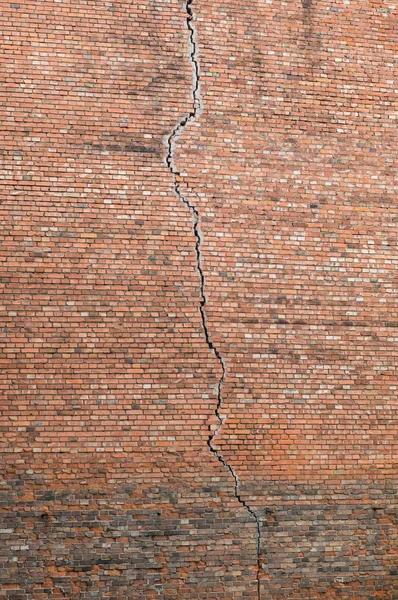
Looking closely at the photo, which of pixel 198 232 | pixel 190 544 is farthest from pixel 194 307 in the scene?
pixel 190 544

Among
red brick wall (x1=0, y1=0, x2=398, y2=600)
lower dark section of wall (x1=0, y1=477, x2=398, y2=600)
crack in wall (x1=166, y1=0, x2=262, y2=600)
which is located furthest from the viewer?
crack in wall (x1=166, y1=0, x2=262, y2=600)

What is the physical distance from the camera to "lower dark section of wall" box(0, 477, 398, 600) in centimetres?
837

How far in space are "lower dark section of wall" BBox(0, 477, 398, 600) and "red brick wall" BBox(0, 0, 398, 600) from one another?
0.02 metres

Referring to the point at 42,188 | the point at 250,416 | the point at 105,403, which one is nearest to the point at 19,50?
the point at 42,188

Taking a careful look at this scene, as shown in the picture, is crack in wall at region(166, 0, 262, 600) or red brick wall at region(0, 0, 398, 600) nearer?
red brick wall at region(0, 0, 398, 600)

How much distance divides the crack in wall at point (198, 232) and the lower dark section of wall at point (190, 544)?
9 cm

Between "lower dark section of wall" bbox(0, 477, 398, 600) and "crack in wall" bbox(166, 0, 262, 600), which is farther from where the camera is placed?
"crack in wall" bbox(166, 0, 262, 600)

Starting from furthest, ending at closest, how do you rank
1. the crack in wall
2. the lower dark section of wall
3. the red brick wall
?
the crack in wall
the red brick wall
the lower dark section of wall

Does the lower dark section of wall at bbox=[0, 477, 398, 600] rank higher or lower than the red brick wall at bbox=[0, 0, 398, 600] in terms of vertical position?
lower

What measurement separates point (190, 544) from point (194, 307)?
2.66m

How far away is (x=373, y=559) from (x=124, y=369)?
3666 mm

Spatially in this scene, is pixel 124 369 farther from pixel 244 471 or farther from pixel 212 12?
pixel 212 12

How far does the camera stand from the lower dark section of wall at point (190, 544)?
837 cm

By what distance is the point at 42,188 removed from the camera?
29.4ft
